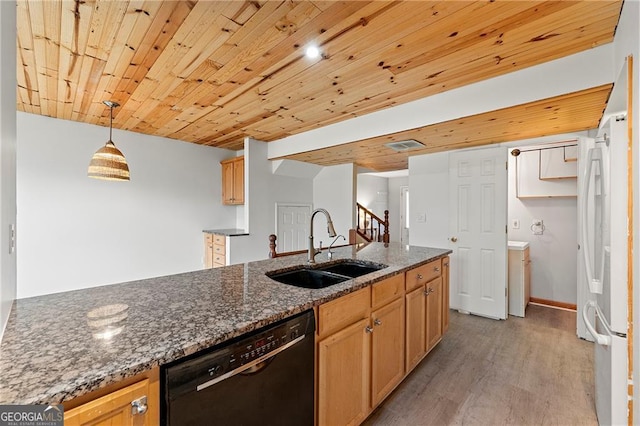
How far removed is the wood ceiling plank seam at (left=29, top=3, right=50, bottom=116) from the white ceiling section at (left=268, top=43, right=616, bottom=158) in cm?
251

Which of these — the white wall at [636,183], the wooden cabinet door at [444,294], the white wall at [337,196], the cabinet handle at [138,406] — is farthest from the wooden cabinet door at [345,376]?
the white wall at [337,196]

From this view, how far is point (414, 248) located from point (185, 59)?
2.55 meters

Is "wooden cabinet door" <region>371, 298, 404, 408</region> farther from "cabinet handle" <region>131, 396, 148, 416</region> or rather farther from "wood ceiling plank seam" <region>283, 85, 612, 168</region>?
"wood ceiling plank seam" <region>283, 85, 612, 168</region>

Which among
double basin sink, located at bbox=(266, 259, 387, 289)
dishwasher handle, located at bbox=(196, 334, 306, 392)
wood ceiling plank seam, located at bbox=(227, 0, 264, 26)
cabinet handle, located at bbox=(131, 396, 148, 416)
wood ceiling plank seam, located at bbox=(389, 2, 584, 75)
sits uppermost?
wood ceiling plank seam, located at bbox=(227, 0, 264, 26)

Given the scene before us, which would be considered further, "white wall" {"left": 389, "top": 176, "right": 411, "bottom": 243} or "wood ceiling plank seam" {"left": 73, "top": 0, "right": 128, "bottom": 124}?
"white wall" {"left": 389, "top": 176, "right": 411, "bottom": 243}

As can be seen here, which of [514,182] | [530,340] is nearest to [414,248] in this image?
[530,340]

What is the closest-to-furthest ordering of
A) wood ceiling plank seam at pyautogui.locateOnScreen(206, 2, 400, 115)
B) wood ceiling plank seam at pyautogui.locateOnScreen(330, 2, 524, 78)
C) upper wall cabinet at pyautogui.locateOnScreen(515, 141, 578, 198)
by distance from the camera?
wood ceiling plank seam at pyautogui.locateOnScreen(330, 2, 524, 78)
wood ceiling plank seam at pyautogui.locateOnScreen(206, 2, 400, 115)
upper wall cabinet at pyautogui.locateOnScreen(515, 141, 578, 198)

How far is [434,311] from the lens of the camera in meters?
2.46

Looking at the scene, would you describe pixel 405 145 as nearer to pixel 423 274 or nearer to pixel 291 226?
pixel 423 274

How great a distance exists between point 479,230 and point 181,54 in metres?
3.57

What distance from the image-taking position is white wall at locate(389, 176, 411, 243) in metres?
7.91

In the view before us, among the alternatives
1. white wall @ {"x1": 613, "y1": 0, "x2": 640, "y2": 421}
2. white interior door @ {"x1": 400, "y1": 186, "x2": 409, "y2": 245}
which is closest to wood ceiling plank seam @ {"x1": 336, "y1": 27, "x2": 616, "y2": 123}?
white wall @ {"x1": 613, "y1": 0, "x2": 640, "y2": 421}

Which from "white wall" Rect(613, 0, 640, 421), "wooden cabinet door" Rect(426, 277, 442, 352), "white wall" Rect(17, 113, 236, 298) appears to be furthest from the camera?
"white wall" Rect(17, 113, 236, 298)

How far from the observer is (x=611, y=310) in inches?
51.8
